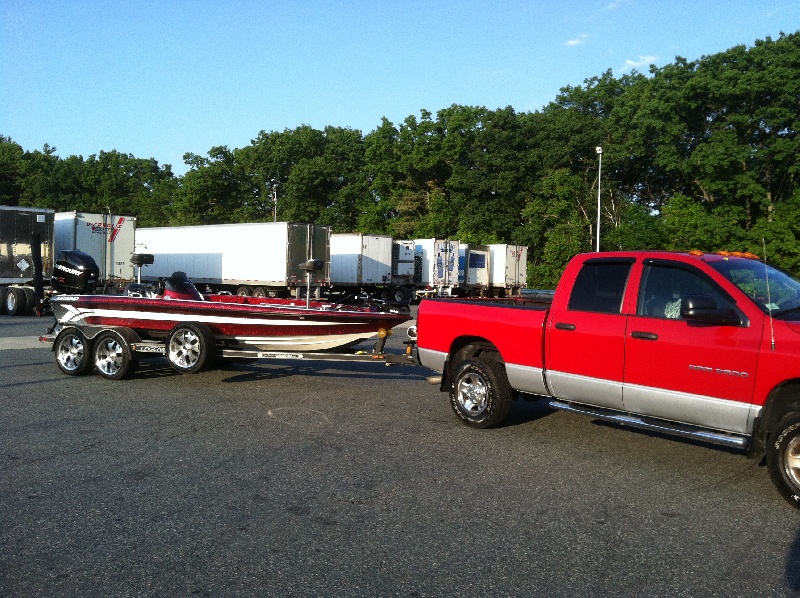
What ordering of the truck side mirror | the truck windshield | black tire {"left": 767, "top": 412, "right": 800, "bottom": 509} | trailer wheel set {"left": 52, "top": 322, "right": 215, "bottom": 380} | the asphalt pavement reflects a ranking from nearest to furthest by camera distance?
the asphalt pavement, black tire {"left": 767, "top": 412, "right": 800, "bottom": 509}, the truck side mirror, the truck windshield, trailer wheel set {"left": 52, "top": 322, "right": 215, "bottom": 380}

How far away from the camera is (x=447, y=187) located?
212ft

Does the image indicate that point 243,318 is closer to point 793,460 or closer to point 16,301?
point 793,460

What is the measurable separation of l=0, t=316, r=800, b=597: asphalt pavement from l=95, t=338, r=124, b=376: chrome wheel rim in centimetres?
189

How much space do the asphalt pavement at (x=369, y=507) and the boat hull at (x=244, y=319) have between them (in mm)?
1445

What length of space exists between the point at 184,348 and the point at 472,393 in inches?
181

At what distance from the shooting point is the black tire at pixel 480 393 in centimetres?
804

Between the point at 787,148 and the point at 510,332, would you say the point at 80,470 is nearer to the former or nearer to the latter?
the point at 510,332

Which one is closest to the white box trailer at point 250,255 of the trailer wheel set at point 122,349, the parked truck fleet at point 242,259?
the parked truck fleet at point 242,259

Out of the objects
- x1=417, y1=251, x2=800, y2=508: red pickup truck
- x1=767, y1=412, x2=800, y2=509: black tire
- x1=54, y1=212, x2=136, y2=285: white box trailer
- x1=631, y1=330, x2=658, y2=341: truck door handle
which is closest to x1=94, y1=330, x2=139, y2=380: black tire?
x1=417, y1=251, x2=800, y2=508: red pickup truck

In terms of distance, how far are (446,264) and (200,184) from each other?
40.6m

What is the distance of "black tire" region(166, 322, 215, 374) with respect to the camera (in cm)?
1060

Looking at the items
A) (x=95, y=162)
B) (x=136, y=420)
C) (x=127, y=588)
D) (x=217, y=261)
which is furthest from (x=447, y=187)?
(x=127, y=588)

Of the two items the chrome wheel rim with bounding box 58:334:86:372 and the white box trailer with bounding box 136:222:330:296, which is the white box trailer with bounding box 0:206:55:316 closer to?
the white box trailer with bounding box 136:222:330:296

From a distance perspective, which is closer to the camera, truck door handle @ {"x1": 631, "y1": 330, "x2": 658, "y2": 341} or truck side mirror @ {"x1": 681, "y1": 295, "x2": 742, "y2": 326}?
truck side mirror @ {"x1": 681, "y1": 295, "x2": 742, "y2": 326}
